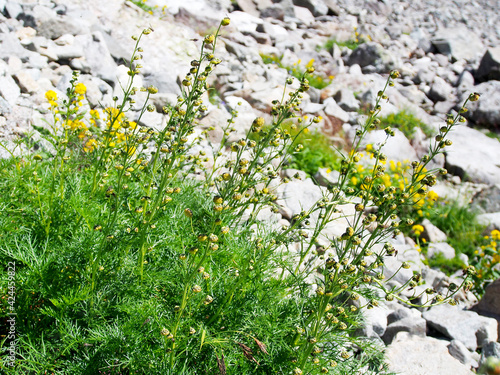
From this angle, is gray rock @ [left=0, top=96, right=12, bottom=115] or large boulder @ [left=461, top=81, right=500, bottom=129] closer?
gray rock @ [left=0, top=96, right=12, bottom=115]

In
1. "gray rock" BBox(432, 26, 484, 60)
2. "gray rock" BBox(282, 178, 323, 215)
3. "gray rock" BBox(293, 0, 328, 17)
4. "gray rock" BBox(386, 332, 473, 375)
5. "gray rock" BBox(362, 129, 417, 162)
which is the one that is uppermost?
"gray rock" BBox(432, 26, 484, 60)

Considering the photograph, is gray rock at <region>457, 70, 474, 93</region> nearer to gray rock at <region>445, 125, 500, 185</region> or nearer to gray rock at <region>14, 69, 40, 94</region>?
gray rock at <region>445, 125, 500, 185</region>

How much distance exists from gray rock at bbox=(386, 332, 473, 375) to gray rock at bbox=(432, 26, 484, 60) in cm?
1101

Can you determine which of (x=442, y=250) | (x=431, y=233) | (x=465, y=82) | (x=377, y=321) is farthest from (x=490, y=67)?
(x=377, y=321)

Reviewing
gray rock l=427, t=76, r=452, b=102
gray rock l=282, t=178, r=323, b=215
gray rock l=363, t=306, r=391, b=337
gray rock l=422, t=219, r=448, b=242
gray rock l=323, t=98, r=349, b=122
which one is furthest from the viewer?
gray rock l=427, t=76, r=452, b=102

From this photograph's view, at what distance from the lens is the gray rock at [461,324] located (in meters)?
3.81

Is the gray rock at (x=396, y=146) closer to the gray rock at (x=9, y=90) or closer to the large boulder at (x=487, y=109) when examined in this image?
the large boulder at (x=487, y=109)

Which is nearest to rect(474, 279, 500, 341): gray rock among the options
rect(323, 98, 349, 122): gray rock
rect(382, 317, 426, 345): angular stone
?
rect(382, 317, 426, 345): angular stone

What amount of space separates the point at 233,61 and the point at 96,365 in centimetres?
690

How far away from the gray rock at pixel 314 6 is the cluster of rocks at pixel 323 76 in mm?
30

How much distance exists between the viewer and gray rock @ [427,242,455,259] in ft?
17.7

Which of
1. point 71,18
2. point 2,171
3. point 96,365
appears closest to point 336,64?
point 71,18

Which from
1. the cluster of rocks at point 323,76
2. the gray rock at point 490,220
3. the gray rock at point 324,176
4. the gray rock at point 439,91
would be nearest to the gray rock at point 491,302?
the cluster of rocks at point 323,76

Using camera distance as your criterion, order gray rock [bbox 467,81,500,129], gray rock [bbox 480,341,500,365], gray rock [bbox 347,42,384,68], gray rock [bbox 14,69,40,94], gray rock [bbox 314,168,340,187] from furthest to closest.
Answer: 1. gray rock [bbox 347,42,384,68]
2. gray rock [bbox 467,81,500,129]
3. gray rock [bbox 314,168,340,187]
4. gray rock [bbox 14,69,40,94]
5. gray rock [bbox 480,341,500,365]
